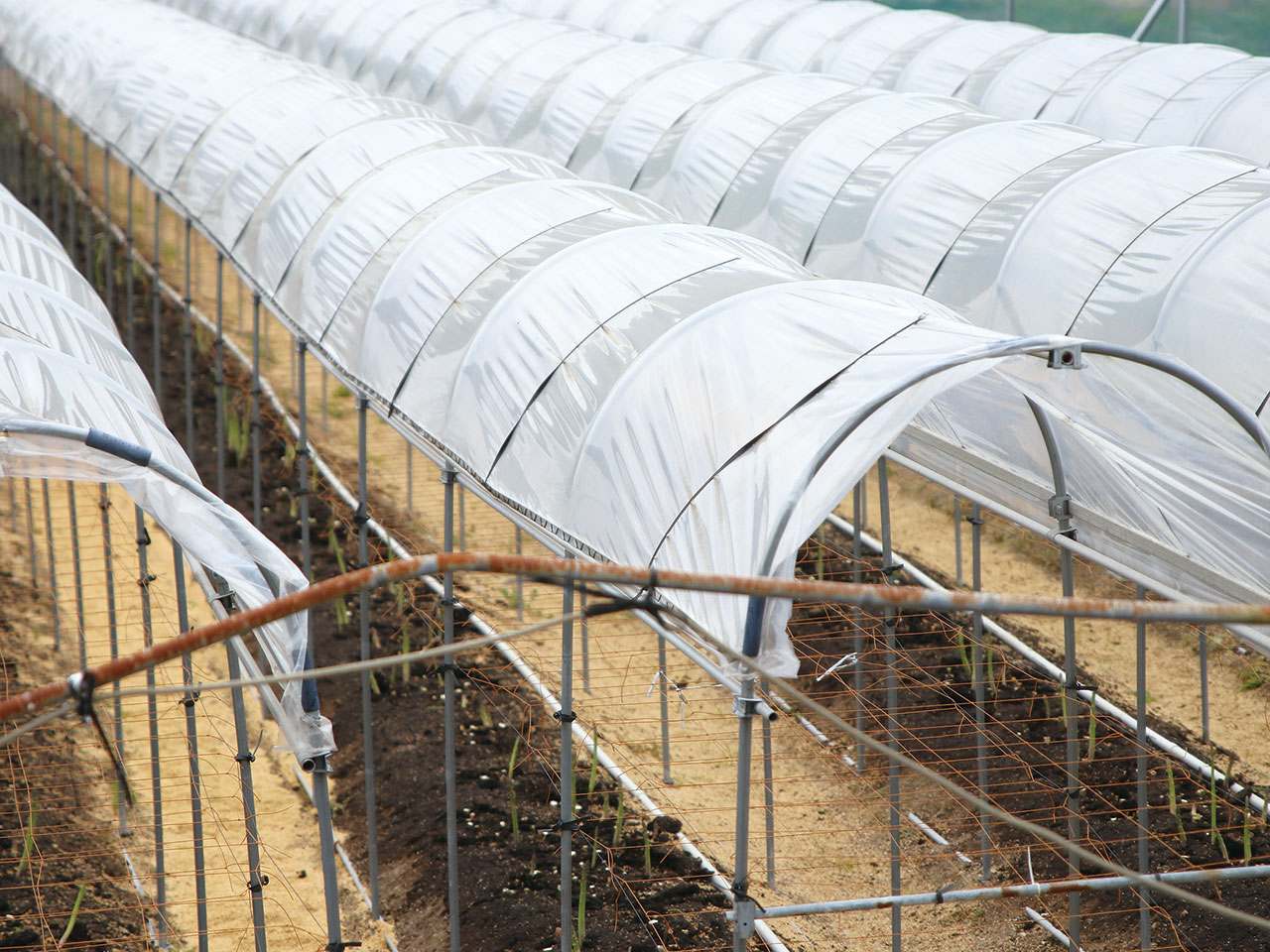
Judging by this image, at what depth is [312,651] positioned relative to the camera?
8.66 meters

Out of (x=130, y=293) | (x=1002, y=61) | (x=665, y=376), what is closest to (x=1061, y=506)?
(x=665, y=376)

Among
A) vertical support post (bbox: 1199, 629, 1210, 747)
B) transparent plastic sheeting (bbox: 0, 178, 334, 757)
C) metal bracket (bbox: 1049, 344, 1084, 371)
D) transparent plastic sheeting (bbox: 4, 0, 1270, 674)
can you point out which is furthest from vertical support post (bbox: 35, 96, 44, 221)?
metal bracket (bbox: 1049, 344, 1084, 371)

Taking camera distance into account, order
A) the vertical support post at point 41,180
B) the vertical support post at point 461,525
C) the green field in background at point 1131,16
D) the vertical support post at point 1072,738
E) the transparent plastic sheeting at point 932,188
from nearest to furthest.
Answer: the vertical support post at point 1072,738 < the transparent plastic sheeting at point 932,188 < the vertical support post at point 461,525 < the vertical support post at point 41,180 < the green field in background at point 1131,16

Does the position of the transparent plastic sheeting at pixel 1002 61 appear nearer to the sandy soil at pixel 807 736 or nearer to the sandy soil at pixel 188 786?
the sandy soil at pixel 807 736

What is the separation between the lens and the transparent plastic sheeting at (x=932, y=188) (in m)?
7.42

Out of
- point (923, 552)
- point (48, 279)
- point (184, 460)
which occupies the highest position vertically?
point (48, 279)

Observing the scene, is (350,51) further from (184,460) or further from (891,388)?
(891,388)

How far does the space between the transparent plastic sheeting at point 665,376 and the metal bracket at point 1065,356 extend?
0.16 feet

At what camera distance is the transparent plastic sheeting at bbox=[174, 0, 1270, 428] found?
24.3 feet

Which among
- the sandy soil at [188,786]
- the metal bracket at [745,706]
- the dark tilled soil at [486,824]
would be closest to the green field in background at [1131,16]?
the dark tilled soil at [486,824]

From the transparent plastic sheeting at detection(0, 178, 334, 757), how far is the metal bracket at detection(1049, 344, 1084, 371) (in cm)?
294

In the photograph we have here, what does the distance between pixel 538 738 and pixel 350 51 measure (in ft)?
45.4

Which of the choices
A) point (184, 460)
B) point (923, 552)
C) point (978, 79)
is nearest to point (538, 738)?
point (184, 460)

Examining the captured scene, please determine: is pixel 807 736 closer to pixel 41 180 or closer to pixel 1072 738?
pixel 1072 738
